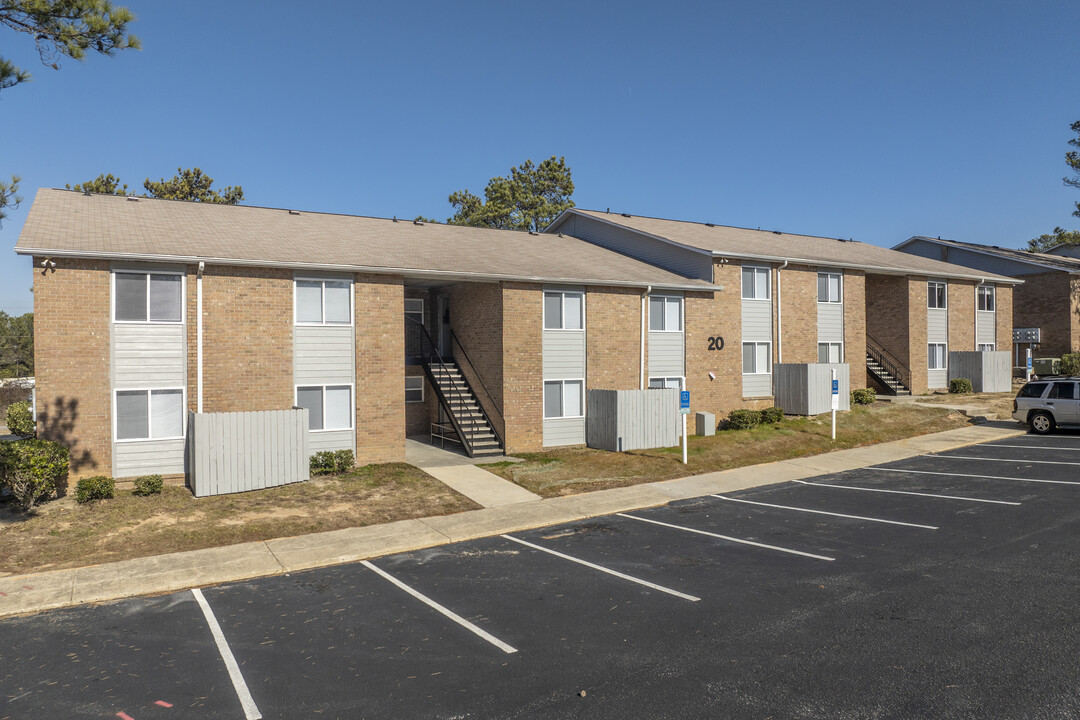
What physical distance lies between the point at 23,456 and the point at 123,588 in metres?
5.87

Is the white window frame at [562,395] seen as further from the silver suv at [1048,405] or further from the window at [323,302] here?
the silver suv at [1048,405]

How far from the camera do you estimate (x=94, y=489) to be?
50.1ft

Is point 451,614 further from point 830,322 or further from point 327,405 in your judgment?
point 830,322

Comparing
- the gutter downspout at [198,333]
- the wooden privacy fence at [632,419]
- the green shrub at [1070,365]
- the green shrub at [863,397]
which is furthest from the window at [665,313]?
the green shrub at [1070,365]

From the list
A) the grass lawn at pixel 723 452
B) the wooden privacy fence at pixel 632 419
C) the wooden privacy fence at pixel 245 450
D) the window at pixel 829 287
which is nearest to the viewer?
the wooden privacy fence at pixel 245 450

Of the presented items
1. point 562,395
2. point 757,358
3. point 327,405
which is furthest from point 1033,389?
point 327,405

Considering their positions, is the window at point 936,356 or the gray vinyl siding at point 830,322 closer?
the gray vinyl siding at point 830,322

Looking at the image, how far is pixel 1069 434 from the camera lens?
2388 cm

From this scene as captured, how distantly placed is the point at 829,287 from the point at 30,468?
30.5 meters

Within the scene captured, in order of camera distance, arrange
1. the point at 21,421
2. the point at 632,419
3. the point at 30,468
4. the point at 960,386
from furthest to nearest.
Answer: the point at 960,386 < the point at 632,419 < the point at 21,421 < the point at 30,468

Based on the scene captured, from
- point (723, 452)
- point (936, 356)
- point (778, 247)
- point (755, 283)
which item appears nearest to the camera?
point (723, 452)

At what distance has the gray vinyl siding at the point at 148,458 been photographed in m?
16.6

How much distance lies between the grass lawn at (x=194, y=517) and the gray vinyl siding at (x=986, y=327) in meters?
33.4

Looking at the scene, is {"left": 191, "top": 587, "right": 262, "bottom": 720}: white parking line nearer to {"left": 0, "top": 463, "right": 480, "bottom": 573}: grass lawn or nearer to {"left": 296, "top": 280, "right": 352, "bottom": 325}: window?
{"left": 0, "top": 463, "right": 480, "bottom": 573}: grass lawn
